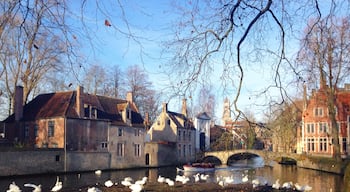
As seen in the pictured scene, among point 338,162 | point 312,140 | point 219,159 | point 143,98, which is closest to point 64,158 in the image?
point 143,98

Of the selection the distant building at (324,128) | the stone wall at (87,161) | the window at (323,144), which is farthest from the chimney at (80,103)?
the window at (323,144)

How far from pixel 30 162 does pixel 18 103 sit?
7741 millimetres

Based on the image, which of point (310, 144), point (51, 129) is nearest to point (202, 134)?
point (310, 144)

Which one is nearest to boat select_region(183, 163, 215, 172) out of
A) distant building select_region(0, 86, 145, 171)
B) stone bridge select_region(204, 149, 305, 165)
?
stone bridge select_region(204, 149, 305, 165)

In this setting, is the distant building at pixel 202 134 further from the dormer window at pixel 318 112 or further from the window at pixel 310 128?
the dormer window at pixel 318 112

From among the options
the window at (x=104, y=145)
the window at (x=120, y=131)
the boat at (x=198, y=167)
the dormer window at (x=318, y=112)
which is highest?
the dormer window at (x=318, y=112)

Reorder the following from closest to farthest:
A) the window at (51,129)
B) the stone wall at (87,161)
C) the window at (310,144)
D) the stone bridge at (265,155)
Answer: the stone wall at (87,161) → the window at (51,129) → the stone bridge at (265,155) → the window at (310,144)

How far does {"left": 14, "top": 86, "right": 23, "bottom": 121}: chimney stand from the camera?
110ft

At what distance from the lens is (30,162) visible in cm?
2816

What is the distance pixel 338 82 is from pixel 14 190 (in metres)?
19.9

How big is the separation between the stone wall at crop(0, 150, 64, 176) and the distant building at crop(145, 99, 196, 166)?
12.8 metres

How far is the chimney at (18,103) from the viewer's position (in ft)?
110

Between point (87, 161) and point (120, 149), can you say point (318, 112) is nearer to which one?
point (120, 149)

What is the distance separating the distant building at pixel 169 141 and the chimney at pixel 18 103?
13.5 m
